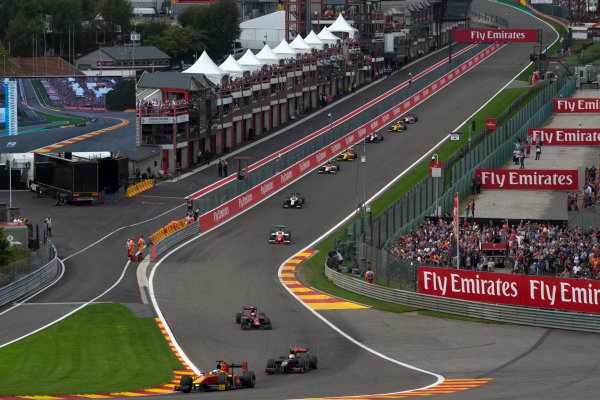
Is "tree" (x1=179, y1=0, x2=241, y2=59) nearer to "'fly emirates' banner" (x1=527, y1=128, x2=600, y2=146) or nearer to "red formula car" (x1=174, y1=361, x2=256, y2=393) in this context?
"'fly emirates' banner" (x1=527, y1=128, x2=600, y2=146)

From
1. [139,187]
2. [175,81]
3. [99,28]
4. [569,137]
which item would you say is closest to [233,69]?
[175,81]

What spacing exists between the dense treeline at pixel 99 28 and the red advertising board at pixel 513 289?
101686 millimetres

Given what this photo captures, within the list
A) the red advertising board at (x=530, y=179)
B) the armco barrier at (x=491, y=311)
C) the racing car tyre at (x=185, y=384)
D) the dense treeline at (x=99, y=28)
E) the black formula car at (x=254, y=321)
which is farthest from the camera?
the dense treeline at (x=99, y=28)

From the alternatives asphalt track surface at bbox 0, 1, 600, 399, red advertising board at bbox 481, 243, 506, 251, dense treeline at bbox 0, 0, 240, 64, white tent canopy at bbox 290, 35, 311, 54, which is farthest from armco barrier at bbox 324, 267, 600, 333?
dense treeline at bbox 0, 0, 240, 64

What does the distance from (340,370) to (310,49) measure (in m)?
84.2

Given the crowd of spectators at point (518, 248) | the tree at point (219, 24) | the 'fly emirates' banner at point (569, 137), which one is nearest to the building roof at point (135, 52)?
the tree at point (219, 24)

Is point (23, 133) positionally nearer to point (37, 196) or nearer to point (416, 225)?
point (37, 196)

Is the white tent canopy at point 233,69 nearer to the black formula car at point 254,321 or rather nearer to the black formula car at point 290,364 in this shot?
the black formula car at point 254,321

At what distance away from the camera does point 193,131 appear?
9306 cm

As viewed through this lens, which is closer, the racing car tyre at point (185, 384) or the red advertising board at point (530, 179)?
the racing car tyre at point (185, 384)

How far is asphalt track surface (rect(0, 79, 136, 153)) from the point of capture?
77688 mm

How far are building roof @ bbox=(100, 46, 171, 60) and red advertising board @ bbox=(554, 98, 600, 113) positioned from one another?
58.1m

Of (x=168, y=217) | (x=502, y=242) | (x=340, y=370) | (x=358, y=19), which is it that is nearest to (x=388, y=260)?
(x=502, y=242)

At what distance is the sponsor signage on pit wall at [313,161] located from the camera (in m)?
74.6
